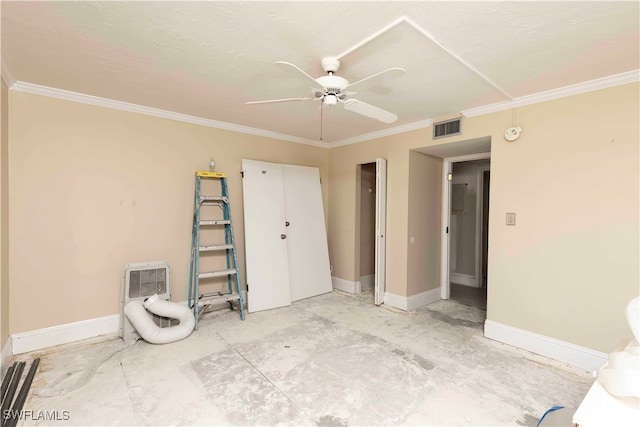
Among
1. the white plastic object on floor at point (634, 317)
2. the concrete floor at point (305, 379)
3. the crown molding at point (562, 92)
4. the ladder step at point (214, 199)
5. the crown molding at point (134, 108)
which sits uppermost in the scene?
the crown molding at point (134, 108)

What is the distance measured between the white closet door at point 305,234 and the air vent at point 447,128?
1851 millimetres

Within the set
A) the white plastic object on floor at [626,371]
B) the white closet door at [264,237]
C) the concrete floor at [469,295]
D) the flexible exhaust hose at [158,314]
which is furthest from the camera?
the concrete floor at [469,295]

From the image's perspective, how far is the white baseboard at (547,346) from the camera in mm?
2412

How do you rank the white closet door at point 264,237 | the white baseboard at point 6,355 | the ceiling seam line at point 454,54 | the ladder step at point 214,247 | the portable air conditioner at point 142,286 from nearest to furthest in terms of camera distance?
1. the ceiling seam line at point 454,54
2. the white baseboard at point 6,355
3. the portable air conditioner at point 142,286
4. the ladder step at point 214,247
5. the white closet door at point 264,237

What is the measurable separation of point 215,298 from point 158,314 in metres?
0.63

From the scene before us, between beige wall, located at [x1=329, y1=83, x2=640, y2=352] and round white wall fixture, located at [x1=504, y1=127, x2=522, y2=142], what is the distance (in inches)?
2.1

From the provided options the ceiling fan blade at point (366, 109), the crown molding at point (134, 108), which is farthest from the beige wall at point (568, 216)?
the crown molding at point (134, 108)

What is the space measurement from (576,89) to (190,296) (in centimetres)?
434

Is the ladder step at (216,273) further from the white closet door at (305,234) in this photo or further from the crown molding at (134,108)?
the crown molding at (134,108)

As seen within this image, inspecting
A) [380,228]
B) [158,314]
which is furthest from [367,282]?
[158,314]

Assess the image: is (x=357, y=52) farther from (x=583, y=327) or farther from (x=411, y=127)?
(x=583, y=327)

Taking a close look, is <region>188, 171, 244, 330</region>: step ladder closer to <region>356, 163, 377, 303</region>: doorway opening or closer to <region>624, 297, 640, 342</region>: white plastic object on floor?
<region>356, 163, 377, 303</region>: doorway opening

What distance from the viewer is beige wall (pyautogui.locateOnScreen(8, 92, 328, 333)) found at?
2.61m

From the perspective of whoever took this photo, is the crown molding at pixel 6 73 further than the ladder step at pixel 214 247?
No
